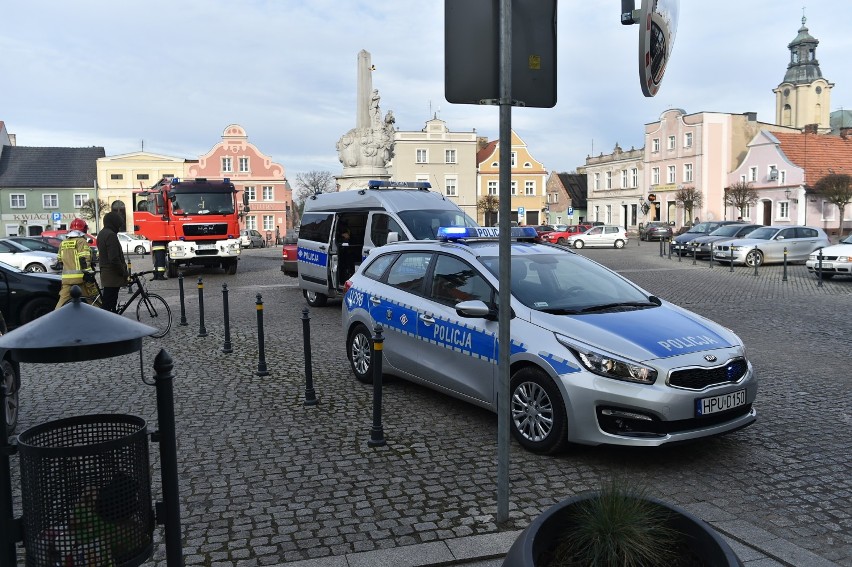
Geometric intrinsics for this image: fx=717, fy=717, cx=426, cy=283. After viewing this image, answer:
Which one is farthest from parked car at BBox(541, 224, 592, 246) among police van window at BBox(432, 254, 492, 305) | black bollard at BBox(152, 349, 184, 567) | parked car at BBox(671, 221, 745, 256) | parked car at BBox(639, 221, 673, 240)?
black bollard at BBox(152, 349, 184, 567)

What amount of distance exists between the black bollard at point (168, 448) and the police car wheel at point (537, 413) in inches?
108

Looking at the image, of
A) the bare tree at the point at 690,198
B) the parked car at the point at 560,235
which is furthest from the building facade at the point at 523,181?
the parked car at the point at 560,235

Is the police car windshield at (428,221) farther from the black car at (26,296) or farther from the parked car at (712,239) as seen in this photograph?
the parked car at (712,239)

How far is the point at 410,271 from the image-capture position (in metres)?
7.53

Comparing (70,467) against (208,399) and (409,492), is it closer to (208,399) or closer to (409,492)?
(409,492)

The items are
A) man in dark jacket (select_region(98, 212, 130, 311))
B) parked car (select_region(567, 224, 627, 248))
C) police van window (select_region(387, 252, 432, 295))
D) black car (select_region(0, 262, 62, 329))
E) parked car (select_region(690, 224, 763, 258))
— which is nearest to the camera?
police van window (select_region(387, 252, 432, 295))

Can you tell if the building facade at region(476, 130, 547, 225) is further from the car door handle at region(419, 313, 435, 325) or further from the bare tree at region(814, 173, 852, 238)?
the car door handle at region(419, 313, 435, 325)

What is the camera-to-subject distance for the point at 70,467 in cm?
292

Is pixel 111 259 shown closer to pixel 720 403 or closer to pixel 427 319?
pixel 427 319

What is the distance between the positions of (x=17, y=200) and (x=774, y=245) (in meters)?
69.7

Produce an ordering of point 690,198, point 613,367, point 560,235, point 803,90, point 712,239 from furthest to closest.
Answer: point 803,90, point 690,198, point 560,235, point 712,239, point 613,367

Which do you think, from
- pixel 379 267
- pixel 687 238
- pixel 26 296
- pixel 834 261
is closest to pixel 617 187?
pixel 687 238

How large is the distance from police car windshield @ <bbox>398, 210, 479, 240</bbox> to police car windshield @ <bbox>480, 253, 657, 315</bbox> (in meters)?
6.45

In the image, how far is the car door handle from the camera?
6823 mm
